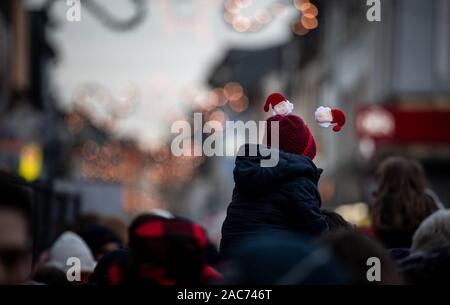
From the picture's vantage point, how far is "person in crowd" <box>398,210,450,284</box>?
521cm

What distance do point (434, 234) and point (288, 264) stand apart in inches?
96.0

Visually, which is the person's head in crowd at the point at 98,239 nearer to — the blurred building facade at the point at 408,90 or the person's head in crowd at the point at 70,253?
the person's head in crowd at the point at 70,253

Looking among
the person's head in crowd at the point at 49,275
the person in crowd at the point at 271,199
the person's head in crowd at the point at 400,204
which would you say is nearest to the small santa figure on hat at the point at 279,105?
the person in crowd at the point at 271,199

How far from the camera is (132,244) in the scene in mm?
4387

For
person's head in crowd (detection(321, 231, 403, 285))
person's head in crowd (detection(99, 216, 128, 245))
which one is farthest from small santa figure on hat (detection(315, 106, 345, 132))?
person's head in crowd (detection(99, 216, 128, 245))

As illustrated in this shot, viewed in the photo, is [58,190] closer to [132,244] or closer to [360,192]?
[132,244]

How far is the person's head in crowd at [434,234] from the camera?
5.78 meters

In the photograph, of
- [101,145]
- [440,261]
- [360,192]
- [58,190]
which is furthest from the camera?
[101,145]

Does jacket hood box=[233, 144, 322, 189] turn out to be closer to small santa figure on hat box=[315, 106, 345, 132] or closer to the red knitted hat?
the red knitted hat

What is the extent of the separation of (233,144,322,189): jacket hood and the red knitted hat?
0.76ft

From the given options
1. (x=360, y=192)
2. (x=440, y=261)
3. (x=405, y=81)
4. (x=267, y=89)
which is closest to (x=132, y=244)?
Answer: (x=440, y=261)

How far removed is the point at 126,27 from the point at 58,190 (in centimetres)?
183

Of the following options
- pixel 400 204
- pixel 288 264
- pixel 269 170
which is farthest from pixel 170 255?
pixel 400 204
